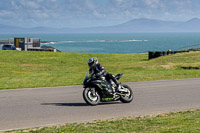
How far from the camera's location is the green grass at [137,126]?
25.4 feet

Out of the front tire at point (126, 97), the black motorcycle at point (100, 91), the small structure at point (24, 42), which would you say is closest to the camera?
the black motorcycle at point (100, 91)

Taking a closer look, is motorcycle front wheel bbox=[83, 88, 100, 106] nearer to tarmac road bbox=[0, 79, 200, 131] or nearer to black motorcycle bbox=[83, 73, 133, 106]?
black motorcycle bbox=[83, 73, 133, 106]

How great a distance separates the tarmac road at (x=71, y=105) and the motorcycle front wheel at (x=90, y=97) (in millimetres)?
211

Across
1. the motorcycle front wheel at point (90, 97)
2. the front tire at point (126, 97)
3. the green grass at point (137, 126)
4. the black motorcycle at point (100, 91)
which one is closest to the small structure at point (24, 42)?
the front tire at point (126, 97)

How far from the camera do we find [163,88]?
16.2m

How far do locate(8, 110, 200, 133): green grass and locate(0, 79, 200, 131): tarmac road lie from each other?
0.79 meters

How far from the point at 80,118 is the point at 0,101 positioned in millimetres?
4191

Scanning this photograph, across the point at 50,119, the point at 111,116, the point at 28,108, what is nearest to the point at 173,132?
the point at 111,116

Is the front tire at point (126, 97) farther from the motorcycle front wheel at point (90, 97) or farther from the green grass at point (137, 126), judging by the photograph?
the green grass at point (137, 126)

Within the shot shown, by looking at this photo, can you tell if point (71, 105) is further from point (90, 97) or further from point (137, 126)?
point (137, 126)

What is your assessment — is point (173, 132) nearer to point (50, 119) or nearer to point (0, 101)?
point (50, 119)

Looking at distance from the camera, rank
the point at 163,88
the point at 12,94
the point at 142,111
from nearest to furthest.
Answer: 1. the point at 142,111
2. the point at 12,94
3. the point at 163,88

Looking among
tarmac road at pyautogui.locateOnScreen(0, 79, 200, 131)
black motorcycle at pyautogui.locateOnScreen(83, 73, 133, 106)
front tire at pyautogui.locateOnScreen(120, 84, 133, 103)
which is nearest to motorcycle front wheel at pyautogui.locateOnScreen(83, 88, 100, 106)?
black motorcycle at pyautogui.locateOnScreen(83, 73, 133, 106)

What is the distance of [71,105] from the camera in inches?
469
